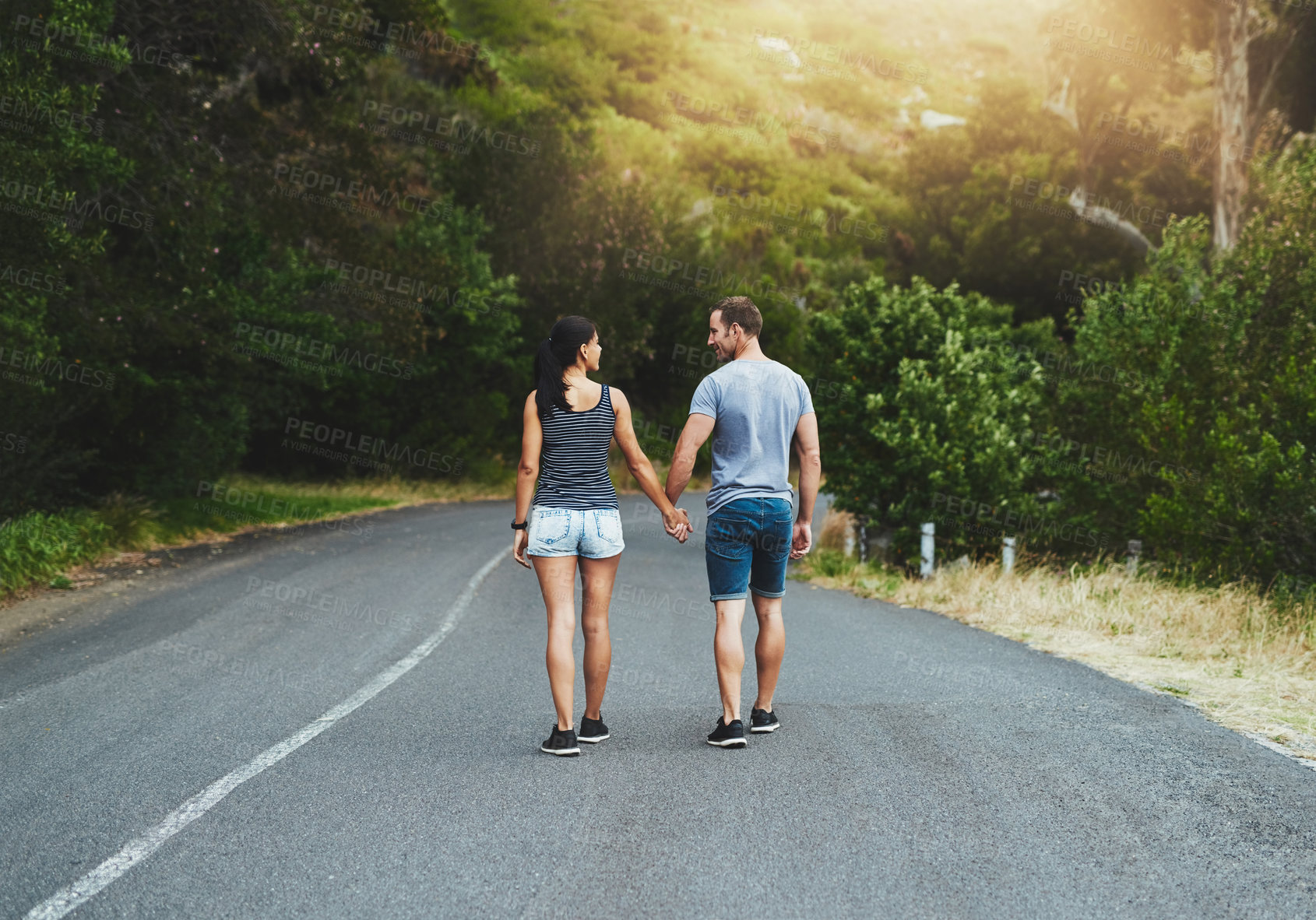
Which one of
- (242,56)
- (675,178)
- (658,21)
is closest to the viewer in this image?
(242,56)

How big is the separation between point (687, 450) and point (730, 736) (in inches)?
58.7

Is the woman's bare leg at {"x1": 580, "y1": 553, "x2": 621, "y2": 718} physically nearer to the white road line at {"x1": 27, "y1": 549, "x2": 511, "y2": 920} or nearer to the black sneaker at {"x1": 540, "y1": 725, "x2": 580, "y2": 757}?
the black sneaker at {"x1": 540, "y1": 725, "x2": 580, "y2": 757}

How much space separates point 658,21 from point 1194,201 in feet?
249

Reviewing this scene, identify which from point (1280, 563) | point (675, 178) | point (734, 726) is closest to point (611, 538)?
point (734, 726)

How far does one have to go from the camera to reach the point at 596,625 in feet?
17.4

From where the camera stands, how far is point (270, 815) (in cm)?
419

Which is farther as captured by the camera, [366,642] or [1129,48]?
[1129,48]

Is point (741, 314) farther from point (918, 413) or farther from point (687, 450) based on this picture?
point (918, 413)

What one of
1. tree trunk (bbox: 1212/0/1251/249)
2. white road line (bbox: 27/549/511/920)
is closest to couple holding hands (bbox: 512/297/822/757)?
white road line (bbox: 27/549/511/920)

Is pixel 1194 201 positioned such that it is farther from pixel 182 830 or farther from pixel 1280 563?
pixel 182 830

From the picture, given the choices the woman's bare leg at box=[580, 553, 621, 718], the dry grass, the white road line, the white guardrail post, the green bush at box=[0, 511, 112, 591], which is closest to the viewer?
the white road line

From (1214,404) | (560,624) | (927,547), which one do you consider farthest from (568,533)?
(1214,404)

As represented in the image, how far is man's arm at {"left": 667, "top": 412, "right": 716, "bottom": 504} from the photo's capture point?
517 cm

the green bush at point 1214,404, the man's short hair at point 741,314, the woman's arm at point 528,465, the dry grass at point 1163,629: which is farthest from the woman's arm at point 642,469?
the green bush at point 1214,404
